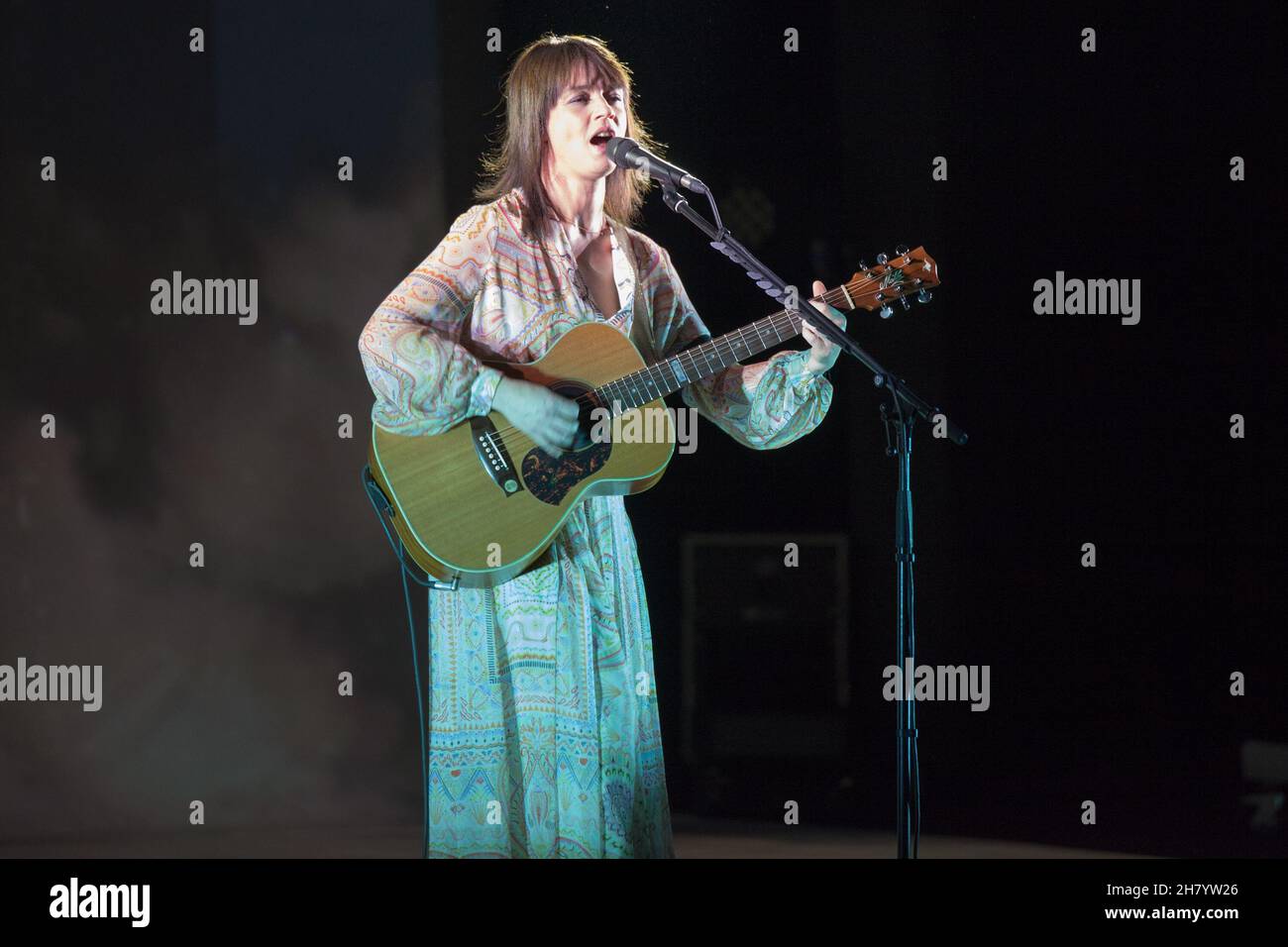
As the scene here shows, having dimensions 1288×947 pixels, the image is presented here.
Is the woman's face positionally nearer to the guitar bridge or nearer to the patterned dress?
the patterned dress

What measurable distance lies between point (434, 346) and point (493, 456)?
0.86ft

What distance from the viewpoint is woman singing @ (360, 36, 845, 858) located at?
8.41 feet

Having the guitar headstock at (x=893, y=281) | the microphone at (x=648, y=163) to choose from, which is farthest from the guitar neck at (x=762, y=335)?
the microphone at (x=648, y=163)

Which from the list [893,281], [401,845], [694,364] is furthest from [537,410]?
[401,845]

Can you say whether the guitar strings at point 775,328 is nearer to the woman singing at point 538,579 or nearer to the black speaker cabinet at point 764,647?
the woman singing at point 538,579

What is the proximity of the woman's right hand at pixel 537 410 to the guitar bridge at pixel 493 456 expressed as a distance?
71 millimetres

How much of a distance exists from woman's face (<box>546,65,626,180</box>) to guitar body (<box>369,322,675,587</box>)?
33 centimetres

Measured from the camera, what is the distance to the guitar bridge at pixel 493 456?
2621 mm

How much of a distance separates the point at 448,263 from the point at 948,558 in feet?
5.55

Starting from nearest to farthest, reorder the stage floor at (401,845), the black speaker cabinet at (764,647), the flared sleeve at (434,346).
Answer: the flared sleeve at (434,346), the stage floor at (401,845), the black speaker cabinet at (764,647)
